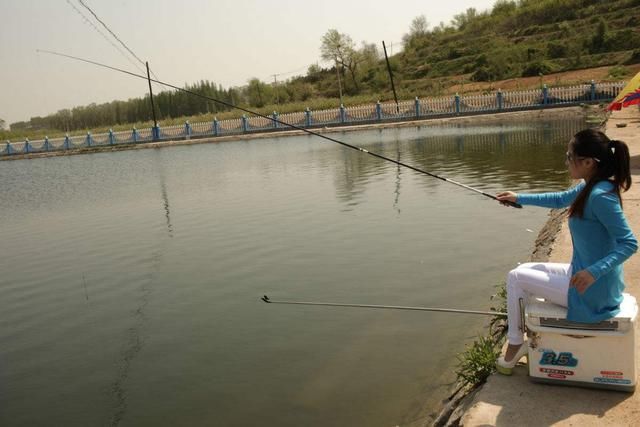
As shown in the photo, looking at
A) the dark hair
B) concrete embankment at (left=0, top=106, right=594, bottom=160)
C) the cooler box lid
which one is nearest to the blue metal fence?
concrete embankment at (left=0, top=106, right=594, bottom=160)

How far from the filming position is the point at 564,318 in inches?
123

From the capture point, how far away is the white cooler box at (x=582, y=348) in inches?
119

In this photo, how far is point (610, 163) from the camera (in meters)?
2.97

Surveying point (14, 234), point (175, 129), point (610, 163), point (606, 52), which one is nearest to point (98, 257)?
point (14, 234)

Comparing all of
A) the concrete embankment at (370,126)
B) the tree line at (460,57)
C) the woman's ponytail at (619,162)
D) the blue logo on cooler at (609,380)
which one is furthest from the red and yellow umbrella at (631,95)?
the tree line at (460,57)

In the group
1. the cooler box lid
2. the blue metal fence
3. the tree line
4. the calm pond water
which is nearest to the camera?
the cooler box lid

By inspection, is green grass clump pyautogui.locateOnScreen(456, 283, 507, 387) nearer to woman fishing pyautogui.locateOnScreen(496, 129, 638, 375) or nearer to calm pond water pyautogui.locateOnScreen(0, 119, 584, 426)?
calm pond water pyautogui.locateOnScreen(0, 119, 584, 426)

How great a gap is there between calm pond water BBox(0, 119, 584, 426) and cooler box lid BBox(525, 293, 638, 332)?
4.15 feet

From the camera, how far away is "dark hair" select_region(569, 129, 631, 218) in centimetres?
296

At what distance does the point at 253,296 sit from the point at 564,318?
412 cm

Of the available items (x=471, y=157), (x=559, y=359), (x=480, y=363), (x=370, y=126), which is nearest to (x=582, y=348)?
(x=559, y=359)

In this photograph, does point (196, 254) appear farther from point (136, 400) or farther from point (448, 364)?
point (448, 364)

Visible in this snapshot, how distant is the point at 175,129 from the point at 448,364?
37634mm

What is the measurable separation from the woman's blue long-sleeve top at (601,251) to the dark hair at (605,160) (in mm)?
32
